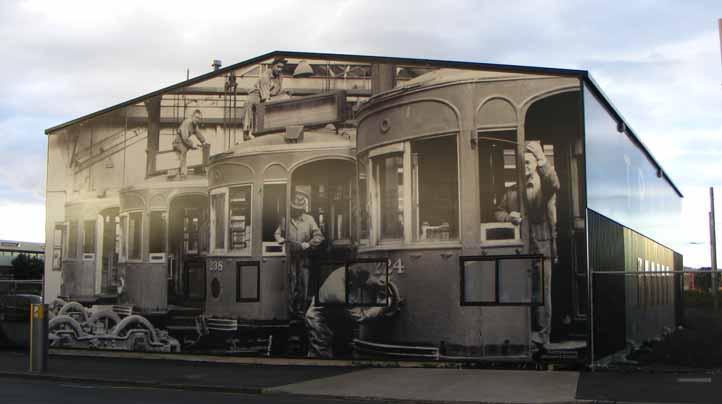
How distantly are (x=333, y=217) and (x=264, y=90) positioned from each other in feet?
13.7

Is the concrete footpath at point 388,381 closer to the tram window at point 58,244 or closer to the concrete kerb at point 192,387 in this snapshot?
the concrete kerb at point 192,387

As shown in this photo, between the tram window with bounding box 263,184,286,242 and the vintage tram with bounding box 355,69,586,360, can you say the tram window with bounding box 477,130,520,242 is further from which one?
the tram window with bounding box 263,184,286,242

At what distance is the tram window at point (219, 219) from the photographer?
73.8ft

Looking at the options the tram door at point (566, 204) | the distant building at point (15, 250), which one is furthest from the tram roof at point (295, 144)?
the distant building at point (15, 250)

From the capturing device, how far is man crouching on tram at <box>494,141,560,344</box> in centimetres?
1788

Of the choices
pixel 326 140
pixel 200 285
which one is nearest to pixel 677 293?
pixel 326 140

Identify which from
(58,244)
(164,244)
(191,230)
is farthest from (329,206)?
(58,244)

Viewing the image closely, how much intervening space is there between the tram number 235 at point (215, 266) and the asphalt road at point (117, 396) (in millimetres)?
5516

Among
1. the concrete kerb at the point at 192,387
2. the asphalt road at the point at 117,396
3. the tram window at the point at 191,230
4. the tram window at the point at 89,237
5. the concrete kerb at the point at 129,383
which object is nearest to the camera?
the asphalt road at the point at 117,396

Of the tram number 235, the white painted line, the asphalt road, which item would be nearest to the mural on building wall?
the tram number 235

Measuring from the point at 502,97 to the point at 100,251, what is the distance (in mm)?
13671

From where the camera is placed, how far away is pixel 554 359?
58.3 feet

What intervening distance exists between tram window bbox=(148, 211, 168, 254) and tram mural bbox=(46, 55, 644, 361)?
0.08 metres

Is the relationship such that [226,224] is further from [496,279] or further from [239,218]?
[496,279]
